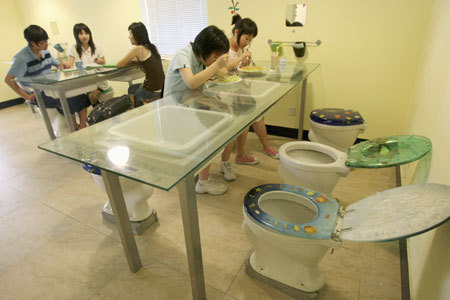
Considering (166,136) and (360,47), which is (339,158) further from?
(360,47)

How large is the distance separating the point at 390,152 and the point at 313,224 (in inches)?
23.1

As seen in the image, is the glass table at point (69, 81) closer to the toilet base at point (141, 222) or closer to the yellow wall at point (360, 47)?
the toilet base at point (141, 222)

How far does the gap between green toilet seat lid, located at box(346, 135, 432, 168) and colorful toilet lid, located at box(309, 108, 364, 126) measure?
0.59 metres

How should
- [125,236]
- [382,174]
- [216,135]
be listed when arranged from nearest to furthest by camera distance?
[216,135]
[125,236]
[382,174]

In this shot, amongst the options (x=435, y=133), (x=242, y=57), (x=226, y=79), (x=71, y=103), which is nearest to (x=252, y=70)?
(x=242, y=57)

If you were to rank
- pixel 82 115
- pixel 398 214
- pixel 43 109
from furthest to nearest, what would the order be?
pixel 82 115 < pixel 43 109 < pixel 398 214

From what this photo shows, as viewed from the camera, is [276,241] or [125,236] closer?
[276,241]

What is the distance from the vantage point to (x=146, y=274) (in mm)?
1405

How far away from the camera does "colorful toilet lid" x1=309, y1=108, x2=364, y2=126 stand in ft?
6.69

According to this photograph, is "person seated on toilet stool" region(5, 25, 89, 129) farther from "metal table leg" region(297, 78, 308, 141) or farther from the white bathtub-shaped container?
"metal table leg" region(297, 78, 308, 141)

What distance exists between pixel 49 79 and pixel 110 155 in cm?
186

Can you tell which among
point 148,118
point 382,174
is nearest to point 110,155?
point 148,118

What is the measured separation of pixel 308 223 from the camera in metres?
1.09

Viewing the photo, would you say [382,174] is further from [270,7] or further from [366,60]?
[270,7]
